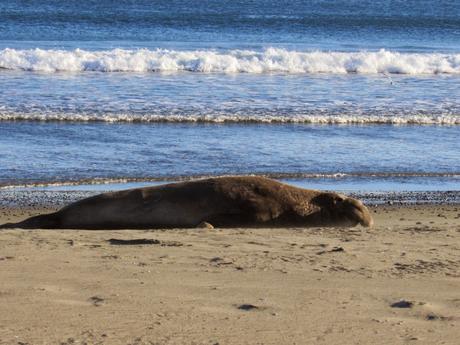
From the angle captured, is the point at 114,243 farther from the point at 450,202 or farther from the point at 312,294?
the point at 450,202

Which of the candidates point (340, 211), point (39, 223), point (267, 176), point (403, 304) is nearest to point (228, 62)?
point (267, 176)

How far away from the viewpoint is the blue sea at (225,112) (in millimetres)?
11812

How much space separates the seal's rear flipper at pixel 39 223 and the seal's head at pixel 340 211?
219cm

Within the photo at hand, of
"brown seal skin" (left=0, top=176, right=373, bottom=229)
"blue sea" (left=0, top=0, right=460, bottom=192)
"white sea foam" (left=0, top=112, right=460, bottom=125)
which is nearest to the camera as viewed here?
"brown seal skin" (left=0, top=176, right=373, bottom=229)

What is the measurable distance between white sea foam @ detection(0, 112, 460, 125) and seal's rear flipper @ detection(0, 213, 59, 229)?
7.30 m

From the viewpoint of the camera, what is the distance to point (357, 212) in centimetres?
845

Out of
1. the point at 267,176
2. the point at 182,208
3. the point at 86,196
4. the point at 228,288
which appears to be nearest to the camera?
the point at 228,288

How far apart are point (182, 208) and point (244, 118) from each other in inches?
310

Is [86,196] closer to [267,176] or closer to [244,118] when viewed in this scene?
[267,176]

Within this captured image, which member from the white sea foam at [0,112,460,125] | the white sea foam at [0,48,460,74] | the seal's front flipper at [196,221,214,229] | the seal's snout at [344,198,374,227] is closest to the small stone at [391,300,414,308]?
the seal's front flipper at [196,221,214,229]

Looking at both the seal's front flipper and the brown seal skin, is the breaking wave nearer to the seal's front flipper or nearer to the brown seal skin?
the brown seal skin

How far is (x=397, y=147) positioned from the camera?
1377 centimetres

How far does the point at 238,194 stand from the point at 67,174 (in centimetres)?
359

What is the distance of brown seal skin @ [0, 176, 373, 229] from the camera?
8.07 meters
